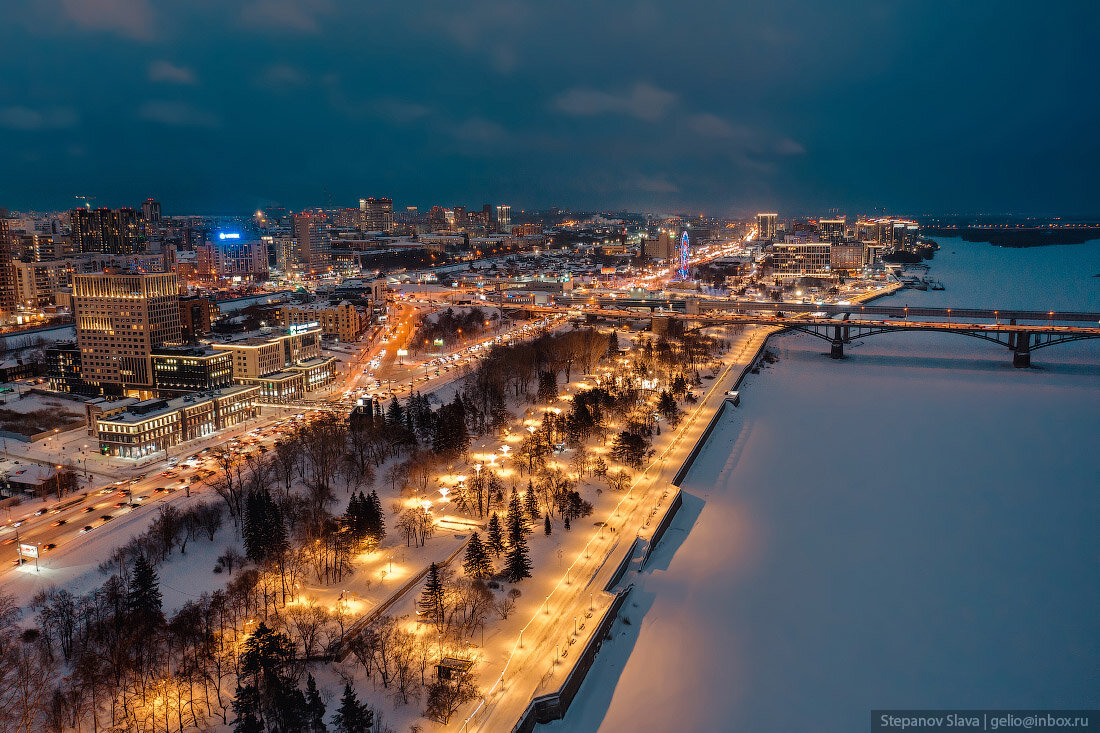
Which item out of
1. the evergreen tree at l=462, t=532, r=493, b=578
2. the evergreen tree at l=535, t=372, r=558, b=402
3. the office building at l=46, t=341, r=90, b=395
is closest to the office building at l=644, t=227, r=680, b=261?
the evergreen tree at l=535, t=372, r=558, b=402

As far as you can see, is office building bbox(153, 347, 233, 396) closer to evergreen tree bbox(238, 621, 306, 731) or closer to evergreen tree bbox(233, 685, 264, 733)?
evergreen tree bbox(238, 621, 306, 731)

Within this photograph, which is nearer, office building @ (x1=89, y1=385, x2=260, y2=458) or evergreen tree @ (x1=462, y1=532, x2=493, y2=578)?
evergreen tree @ (x1=462, y1=532, x2=493, y2=578)

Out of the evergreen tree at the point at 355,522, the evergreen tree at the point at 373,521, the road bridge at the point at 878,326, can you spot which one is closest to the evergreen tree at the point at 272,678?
the evergreen tree at the point at 355,522

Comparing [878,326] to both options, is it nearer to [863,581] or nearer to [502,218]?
[863,581]

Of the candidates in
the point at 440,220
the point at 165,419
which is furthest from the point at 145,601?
the point at 440,220

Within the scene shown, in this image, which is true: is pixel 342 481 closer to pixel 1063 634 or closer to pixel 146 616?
pixel 146 616

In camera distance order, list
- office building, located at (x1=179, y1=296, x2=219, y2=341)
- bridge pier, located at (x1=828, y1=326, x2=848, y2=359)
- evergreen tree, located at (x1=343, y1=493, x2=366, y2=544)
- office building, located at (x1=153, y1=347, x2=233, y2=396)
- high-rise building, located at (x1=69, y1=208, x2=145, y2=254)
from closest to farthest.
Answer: evergreen tree, located at (x1=343, y1=493, x2=366, y2=544)
office building, located at (x1=153, y1=347, x2=233, y2=396)
bridge pier, located at (x1=828, y1=326, x2=848, y2=359)
office building, located at (x1=179, y1=296, x2=219, y2=341)
high-rise building, located at (x1=69, y1=208, x2=145, y2=254)

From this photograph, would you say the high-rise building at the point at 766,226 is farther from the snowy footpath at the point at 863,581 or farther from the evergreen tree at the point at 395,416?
the evergreen tree at the point at 395,416
